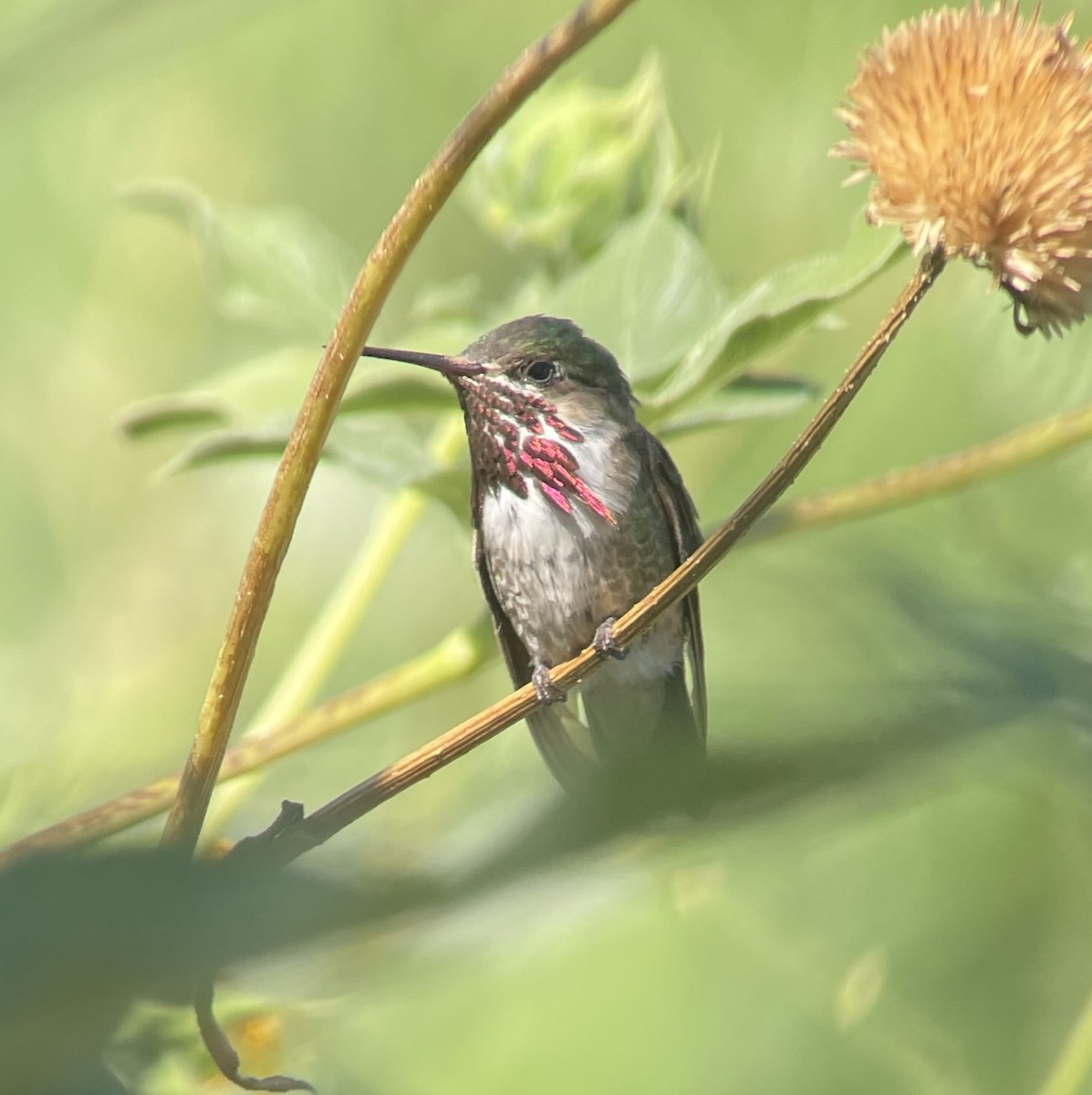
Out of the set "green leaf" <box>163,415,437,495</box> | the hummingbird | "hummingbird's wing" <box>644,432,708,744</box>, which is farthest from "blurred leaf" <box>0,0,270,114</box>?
"hummingbird's wing" <box>644,432,708,744</box>

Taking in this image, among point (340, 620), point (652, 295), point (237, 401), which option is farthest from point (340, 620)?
point (652, 295)

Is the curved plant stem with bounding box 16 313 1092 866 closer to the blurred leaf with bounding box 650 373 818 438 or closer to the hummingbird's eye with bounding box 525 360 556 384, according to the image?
the blurred leaf with bounding box 650 373 818 438

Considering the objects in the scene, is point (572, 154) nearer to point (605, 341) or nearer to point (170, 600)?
point (605, 341)

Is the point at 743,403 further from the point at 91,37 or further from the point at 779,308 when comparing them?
the point at 91,37

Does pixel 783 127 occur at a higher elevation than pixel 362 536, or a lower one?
higher

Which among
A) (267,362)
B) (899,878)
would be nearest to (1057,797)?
(899,878)

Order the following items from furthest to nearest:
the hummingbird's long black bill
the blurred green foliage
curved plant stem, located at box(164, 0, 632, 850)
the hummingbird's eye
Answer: the hummingbird's eye, the hummingbird's long black bill, curved plant stem, located at box(164, 0, 632, 850), the blurred green foliage
